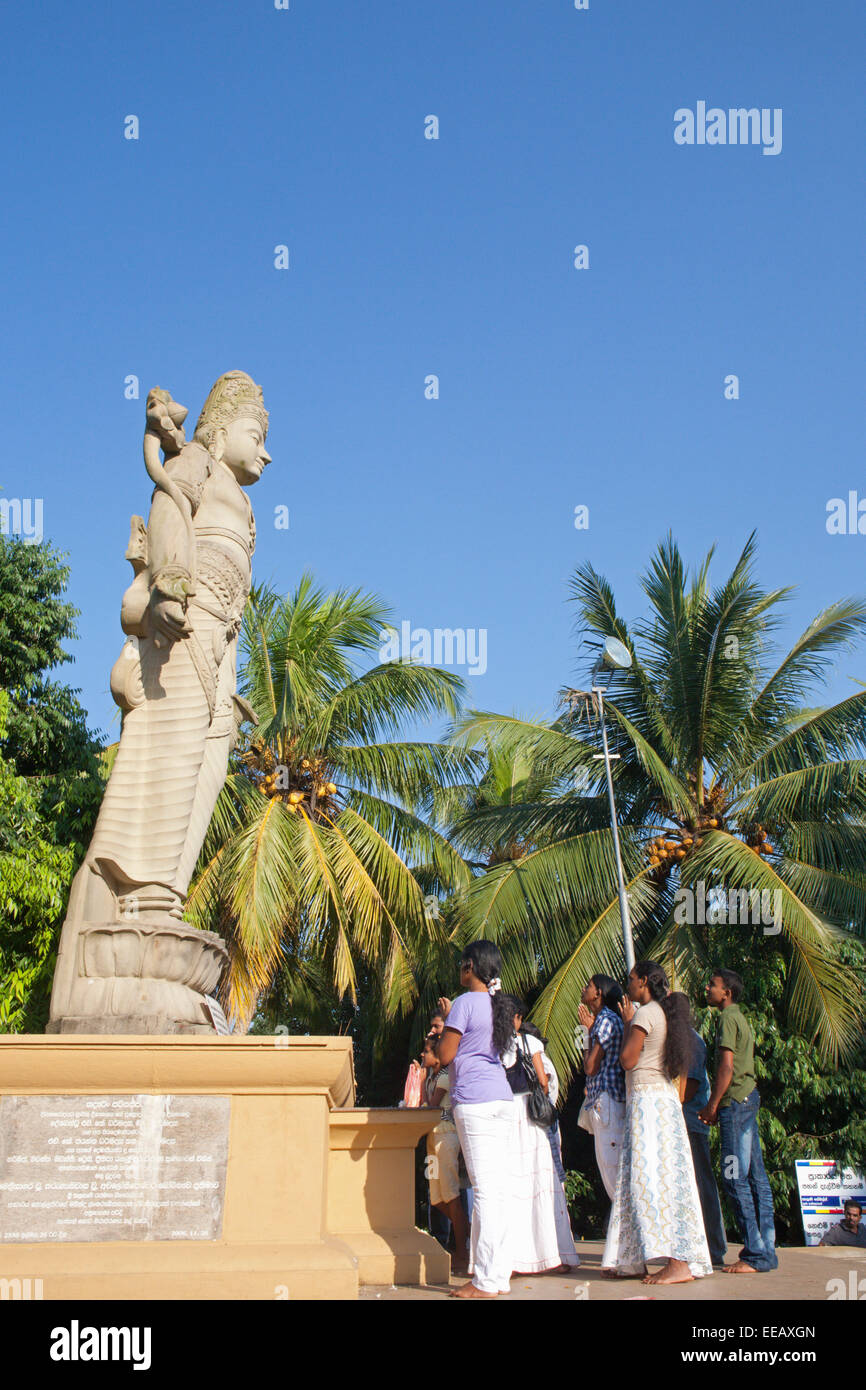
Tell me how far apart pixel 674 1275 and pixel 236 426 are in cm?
498

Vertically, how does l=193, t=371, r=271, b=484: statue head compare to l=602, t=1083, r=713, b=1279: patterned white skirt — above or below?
above

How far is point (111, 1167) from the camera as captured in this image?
4676 millimetres

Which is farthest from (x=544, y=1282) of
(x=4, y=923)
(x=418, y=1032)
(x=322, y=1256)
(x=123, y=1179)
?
(x=418, y=1032)

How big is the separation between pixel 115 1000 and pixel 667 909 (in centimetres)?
1103

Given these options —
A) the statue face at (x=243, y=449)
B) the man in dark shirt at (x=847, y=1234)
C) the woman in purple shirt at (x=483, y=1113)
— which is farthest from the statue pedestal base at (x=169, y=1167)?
the man in dark shirt at (x=847, y=1234)

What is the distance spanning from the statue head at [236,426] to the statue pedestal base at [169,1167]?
3.38m

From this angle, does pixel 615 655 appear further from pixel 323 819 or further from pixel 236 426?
pixel 236 426

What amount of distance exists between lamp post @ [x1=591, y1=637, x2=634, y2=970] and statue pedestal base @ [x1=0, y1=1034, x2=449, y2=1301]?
8.87 meters

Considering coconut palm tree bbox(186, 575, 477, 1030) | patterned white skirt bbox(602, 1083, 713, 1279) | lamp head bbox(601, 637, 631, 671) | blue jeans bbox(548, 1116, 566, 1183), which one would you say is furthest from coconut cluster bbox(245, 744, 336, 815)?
patterned white skirt bbox(602, 1083, 713, 1279)

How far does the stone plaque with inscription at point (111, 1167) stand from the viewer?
181 inches

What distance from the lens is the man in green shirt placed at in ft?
19.6

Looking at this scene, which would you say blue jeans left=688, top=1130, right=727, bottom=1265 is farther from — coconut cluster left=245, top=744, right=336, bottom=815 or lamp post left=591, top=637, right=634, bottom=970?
coconut cluster left=245, top=744, right=336, bottom=815

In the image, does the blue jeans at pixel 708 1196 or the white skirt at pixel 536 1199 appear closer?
the white skirt at pixel 536 1199

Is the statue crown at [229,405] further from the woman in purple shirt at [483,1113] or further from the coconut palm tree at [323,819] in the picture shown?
the coconut palm tree at [323,819]
